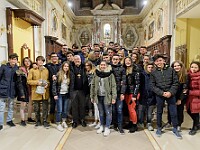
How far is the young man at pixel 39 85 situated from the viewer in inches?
173

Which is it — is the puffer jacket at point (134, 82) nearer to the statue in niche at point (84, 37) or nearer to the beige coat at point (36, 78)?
the beige coat at point (36, 78)

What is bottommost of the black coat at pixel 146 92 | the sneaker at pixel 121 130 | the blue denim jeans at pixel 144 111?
the sneaker at pixel 121 130

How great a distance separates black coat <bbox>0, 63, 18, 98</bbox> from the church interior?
0.71 meters

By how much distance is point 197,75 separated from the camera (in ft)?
13.3

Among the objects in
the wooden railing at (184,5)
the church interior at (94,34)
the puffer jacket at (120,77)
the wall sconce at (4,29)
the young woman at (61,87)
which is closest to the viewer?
the church interior at (94,34)

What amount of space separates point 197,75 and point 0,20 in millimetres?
5065

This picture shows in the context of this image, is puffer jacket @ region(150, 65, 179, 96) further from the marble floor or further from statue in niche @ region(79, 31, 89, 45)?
statue in niche @ region(79, 31, 89, 45)

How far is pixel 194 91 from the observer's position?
4.06 m

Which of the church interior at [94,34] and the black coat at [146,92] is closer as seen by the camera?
the church interior at [94,34]

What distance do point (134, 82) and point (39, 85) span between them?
189cm

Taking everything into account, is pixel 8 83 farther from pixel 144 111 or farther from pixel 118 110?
pixel 144 111

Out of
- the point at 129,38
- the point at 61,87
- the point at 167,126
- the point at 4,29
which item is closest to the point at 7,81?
the point at 61,87

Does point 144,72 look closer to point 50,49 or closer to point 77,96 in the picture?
point 77,96

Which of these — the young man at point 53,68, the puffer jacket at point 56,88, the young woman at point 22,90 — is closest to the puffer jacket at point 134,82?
the puffer jacket at point 56,88
